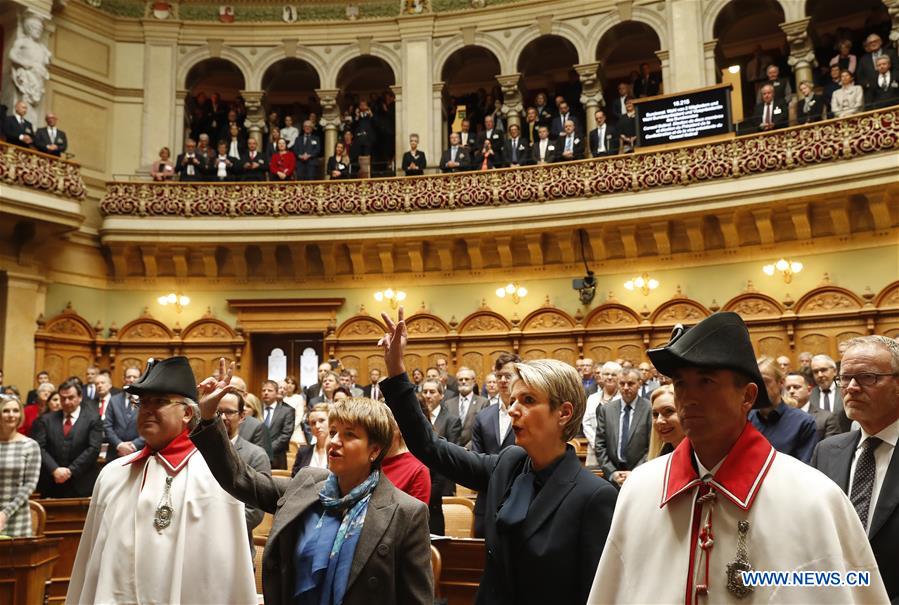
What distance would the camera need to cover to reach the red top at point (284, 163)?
1368 centimetres

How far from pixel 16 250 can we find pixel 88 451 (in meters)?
7.30

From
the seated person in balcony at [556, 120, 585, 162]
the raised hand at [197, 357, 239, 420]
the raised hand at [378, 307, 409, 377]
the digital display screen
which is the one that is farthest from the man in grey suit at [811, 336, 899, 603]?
the seated person in balcony at [556, 120, 585, 162]

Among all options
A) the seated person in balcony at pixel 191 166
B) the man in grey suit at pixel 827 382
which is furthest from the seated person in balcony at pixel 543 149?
the man in grey suit at pixel 827 382

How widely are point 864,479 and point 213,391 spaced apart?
1958mm

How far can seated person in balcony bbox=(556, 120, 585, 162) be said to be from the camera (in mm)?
12586

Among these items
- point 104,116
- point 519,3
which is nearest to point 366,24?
point 519,3

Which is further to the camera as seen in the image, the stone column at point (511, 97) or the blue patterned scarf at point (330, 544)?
the stone column at point (511, 97)

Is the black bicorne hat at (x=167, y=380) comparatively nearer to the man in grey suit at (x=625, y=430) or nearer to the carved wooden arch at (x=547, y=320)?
the man in grey suit at (x=625, y=430)

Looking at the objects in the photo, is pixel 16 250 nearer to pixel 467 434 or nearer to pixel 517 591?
pixel 467 434

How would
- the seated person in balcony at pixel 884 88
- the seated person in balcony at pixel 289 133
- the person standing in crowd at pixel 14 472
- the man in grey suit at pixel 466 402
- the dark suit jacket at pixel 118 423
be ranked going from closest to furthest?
the person standing in crowd at pixel 14 472 → the dark suit jacket at pixel 118 423 → the man in grey suit at pixel 466 402 → the seated person in balcony at pixel 884 88 → the seated person in balcony at pixel 289 133

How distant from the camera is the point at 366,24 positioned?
14812mm

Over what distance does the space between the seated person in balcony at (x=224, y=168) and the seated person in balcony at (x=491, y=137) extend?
4.27 metres

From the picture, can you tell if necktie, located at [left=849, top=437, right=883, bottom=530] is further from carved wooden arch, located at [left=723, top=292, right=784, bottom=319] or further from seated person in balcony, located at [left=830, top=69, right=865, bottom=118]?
seated person in balcony, located at [left=830, top=69, right=865, bottom=118]

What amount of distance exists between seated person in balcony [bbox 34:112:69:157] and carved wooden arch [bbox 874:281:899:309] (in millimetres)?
12041
